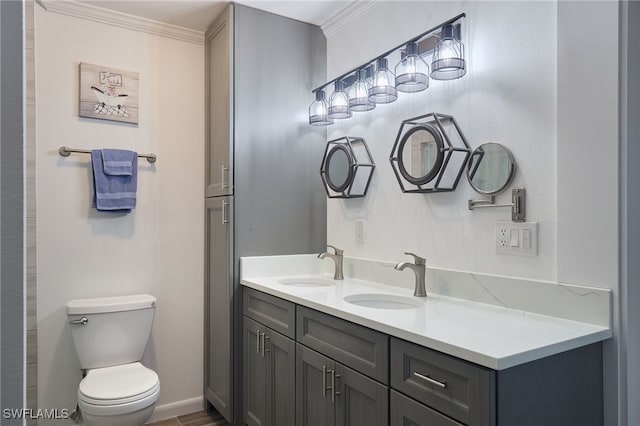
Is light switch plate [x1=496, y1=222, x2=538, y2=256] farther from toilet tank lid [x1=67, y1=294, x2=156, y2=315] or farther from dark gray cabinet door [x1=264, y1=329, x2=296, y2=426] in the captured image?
toilet tank lid [x1=67, y1=294, x2=156, y2=315]

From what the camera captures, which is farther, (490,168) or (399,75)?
(399,75)

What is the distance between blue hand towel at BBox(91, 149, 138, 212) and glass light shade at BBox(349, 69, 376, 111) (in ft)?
4.34

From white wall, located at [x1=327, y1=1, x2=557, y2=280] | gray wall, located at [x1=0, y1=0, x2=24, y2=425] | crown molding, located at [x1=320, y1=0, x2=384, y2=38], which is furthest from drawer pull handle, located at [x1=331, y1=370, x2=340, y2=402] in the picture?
crown molding, located at [x1=320, y1=0, x2=384, y2=38]

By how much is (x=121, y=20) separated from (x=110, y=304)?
5.43 ft

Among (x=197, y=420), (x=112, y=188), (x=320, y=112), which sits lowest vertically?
(x=197, y=420)

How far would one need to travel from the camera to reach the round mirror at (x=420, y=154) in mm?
1805

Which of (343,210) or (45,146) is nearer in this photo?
(45,146)

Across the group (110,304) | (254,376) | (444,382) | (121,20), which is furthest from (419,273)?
(121,20)

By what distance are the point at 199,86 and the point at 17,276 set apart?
7.93 ft

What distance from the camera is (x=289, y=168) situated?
252cm

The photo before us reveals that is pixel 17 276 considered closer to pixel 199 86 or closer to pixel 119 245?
pixel 119 245

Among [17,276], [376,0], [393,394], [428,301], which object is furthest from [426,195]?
[17,276]

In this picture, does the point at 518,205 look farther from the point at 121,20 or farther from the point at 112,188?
the point at 121,20

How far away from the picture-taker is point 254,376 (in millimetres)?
2209
